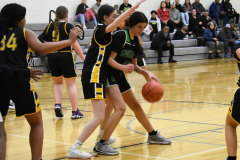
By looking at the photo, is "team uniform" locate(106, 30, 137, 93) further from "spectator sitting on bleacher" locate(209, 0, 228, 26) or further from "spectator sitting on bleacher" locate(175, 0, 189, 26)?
"spectator sitting on bleacher" locate(209, 0, 228, 26)

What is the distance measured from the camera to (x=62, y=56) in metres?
5.82

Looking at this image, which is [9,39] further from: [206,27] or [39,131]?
[206,27]

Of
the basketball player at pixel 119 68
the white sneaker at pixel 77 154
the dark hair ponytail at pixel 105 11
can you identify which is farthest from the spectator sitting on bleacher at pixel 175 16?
the white sneaker at pixel 77 154

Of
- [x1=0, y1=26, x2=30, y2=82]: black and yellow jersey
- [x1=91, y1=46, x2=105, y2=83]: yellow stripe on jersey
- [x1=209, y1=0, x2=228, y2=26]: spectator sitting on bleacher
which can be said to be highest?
[x1=209, y1=0, x2=228, y2=26]: spectator sitting on bleacher

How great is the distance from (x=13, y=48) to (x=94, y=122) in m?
1.15

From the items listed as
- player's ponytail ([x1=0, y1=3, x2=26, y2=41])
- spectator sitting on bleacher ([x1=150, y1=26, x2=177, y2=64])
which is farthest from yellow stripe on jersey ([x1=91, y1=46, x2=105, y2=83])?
spectator sitting on bleacher ([x1=150, y1=26, x2=177, y2=64])

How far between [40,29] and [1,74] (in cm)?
1283

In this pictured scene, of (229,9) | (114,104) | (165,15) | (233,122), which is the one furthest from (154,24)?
(233,122)

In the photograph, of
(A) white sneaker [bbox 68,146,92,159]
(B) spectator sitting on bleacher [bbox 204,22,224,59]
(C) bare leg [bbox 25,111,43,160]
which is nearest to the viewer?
(C) bare leg [bbox 25,111,43,160]

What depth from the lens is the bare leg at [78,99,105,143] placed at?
371 cm

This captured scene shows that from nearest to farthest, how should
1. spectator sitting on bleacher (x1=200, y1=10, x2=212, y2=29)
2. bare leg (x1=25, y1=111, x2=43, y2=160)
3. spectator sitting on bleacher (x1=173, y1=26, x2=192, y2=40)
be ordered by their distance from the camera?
bare leg (x1=25, y1=111, x2=43, y2=160) → spectator sitting on bleacher (x1=173, y1=26, x2=192, y2=40) → spectator sitting on bleacher (x1=200, y1=10, x2=212, y2=29)

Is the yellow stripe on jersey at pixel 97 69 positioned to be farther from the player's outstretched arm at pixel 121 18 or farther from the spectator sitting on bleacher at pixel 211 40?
the spectator sitting on bleacher at pixel 211 40

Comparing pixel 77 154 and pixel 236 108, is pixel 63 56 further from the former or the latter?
pixel 236 108

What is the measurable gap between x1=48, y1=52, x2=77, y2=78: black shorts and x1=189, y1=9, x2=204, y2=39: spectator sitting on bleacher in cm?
1432
